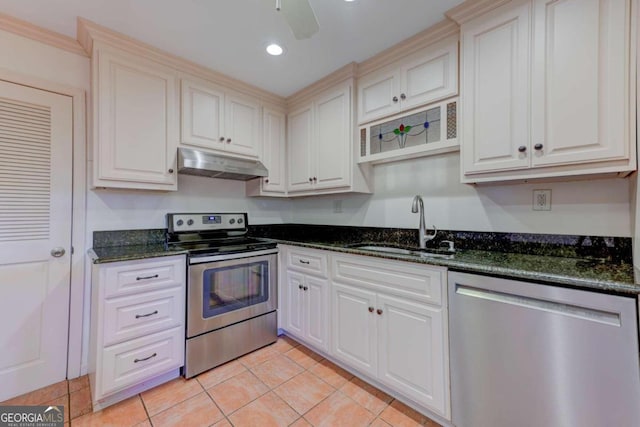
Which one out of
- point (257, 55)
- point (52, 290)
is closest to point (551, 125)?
point (257, 55)

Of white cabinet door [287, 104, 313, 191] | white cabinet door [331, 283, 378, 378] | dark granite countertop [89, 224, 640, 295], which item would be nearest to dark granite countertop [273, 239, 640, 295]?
dark granite countertop [89, 224, 640, 295]

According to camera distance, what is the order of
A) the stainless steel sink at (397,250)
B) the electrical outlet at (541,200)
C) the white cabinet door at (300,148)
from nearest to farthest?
the electrical outlet at (541,200), the stainless steel sink at (397,250), the white cabinet door at (300,148)

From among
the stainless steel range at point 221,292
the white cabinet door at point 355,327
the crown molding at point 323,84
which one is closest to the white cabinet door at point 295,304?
the stainless steel range at point 221,292

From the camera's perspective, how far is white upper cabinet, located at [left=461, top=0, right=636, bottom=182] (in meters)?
1.21

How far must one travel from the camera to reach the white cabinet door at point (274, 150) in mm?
2809

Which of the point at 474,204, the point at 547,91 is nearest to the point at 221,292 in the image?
the point at 474,204

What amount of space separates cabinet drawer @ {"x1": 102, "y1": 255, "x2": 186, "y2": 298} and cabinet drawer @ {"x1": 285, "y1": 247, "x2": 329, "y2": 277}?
2.82ft

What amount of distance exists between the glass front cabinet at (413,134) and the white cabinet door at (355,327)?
108 centimetres

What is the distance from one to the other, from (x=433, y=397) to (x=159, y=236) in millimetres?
2330

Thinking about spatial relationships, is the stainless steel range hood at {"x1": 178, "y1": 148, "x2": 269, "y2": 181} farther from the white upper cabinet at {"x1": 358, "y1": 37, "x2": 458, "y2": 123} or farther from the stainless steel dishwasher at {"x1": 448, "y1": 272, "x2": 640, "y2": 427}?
the stainless steel dishwasher at {"x1": 448, "y1": 272, "x2": 640, "y2": 427}

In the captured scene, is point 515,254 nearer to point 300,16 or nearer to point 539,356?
point 539,356

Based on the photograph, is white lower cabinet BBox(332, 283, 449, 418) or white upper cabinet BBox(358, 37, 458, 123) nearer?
white lower cabinet BBox(332, 283, 449, 418)

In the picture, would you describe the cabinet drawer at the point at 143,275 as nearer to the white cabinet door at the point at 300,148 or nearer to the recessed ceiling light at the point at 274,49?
the white cabinet door at the point at 300,148
